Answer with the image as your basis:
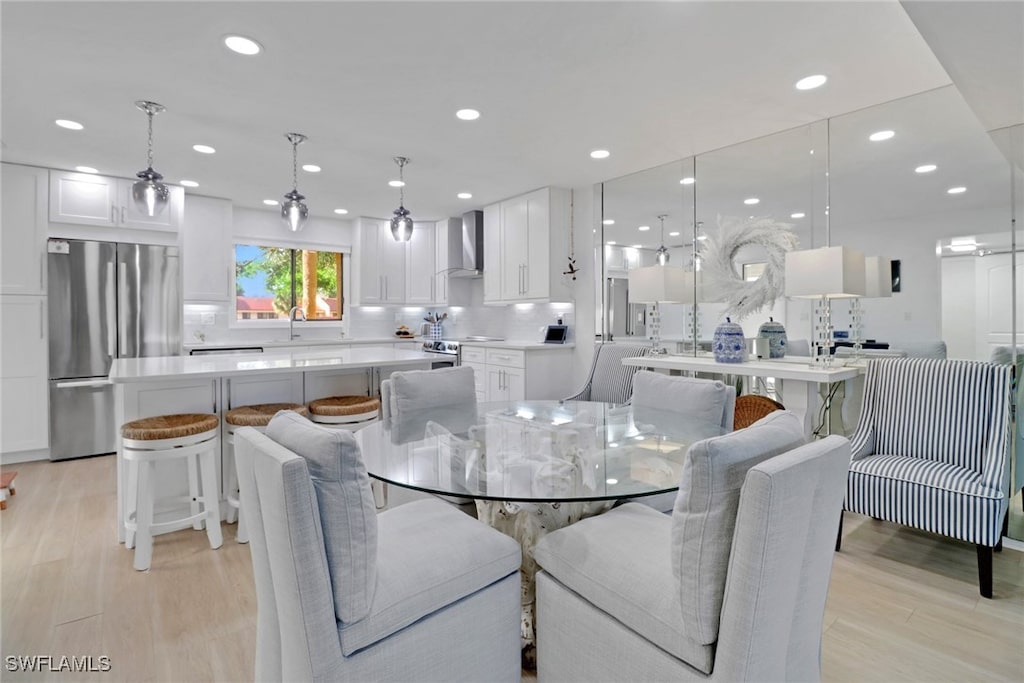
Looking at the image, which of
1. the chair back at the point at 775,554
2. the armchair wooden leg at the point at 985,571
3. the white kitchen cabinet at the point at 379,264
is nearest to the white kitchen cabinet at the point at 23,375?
the white kitchen cabinet at the point at 379,264

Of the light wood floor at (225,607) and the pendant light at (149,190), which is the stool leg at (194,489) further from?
the pendant light at (149,190)

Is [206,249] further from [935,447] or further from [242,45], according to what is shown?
[935,447]

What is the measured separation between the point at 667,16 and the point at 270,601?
8.32 ft

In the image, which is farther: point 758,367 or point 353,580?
point 758,367

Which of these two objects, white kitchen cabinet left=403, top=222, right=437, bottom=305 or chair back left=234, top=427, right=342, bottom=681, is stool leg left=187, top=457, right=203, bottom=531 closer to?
chair back left=234, top=427, right=342, bottom=681

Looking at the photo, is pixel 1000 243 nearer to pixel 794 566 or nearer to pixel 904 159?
pixel 904 159

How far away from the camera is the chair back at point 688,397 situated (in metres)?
2.25

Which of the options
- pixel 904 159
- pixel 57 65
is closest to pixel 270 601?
pixel 57 65

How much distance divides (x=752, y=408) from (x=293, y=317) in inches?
191

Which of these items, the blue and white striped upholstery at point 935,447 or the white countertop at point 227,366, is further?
the white countertop at point 227,366

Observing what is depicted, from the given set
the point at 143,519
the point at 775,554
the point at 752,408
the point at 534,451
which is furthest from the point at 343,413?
the point at 752,408

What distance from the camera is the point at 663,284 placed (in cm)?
395

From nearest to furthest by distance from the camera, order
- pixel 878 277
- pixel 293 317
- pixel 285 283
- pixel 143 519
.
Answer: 1. pixel 143 519
2. pixel 878 277
3. pixel 293 317
4. pixel 285 283

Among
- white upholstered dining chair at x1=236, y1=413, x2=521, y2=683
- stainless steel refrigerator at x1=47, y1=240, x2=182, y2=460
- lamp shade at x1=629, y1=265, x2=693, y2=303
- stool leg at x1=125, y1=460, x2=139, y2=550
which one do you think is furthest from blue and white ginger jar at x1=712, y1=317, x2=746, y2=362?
stainless steel refrigerator at x1=47, y1=240, x2=182, y2=460
